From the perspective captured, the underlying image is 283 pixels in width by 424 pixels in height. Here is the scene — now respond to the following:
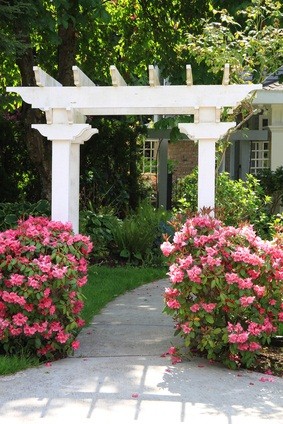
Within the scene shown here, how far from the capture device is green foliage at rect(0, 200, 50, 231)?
12346 millimetres

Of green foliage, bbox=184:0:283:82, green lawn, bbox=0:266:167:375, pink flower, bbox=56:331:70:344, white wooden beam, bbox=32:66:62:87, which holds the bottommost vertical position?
green lawn, bbox=0:266:167:375

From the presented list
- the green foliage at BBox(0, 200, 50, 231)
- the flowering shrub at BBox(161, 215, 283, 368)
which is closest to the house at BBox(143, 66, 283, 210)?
the green foliage at BBox(0, 200, 50, 231)

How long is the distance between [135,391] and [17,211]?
24.5ft

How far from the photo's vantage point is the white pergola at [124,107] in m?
7.41

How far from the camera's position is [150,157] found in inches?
952

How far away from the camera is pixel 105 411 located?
5414mm

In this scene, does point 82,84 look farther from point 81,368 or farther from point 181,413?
point 181,413

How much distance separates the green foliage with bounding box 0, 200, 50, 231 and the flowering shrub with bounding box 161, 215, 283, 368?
6.00 meters

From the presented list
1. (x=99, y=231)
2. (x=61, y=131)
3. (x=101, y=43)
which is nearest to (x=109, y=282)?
(x=99, y=231)

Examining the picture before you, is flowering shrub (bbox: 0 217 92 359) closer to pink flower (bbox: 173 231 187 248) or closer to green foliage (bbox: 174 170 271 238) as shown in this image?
pink flower (bbox: 173 231 187 248)

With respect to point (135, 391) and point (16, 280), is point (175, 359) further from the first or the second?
point (16, 280)

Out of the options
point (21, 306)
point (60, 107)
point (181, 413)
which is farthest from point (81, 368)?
point (60, 107)

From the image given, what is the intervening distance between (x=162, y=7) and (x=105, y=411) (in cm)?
1050

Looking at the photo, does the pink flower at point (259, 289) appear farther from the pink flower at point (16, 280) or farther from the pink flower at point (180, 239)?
the pink flower at point (16, 280)
